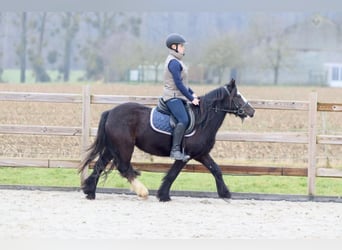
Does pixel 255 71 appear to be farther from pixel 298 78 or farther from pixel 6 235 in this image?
pixel 6 235

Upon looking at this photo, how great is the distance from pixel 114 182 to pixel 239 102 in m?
2.47

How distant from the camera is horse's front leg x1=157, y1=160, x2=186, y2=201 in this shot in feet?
→ 29.0

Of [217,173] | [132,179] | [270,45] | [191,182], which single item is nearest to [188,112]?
[217,173]

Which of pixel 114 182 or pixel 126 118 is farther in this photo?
pixel 114 182

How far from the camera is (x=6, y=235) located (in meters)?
6.12

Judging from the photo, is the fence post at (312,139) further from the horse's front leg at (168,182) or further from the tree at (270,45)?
the tree at (270,45)

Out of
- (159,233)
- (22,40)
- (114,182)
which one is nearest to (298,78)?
(22,40)

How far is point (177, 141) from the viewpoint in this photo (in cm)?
865

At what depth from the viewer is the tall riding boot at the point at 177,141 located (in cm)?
861

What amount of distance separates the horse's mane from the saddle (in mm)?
92

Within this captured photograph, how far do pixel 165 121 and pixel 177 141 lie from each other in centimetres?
28

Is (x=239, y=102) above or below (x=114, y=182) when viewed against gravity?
above

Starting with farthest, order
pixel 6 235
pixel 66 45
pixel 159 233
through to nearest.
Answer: pixel 66 45 < pixel 159 233 < pixel 6 235

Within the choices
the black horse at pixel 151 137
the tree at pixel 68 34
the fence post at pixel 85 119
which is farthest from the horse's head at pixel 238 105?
the tree at pixel 68 34
